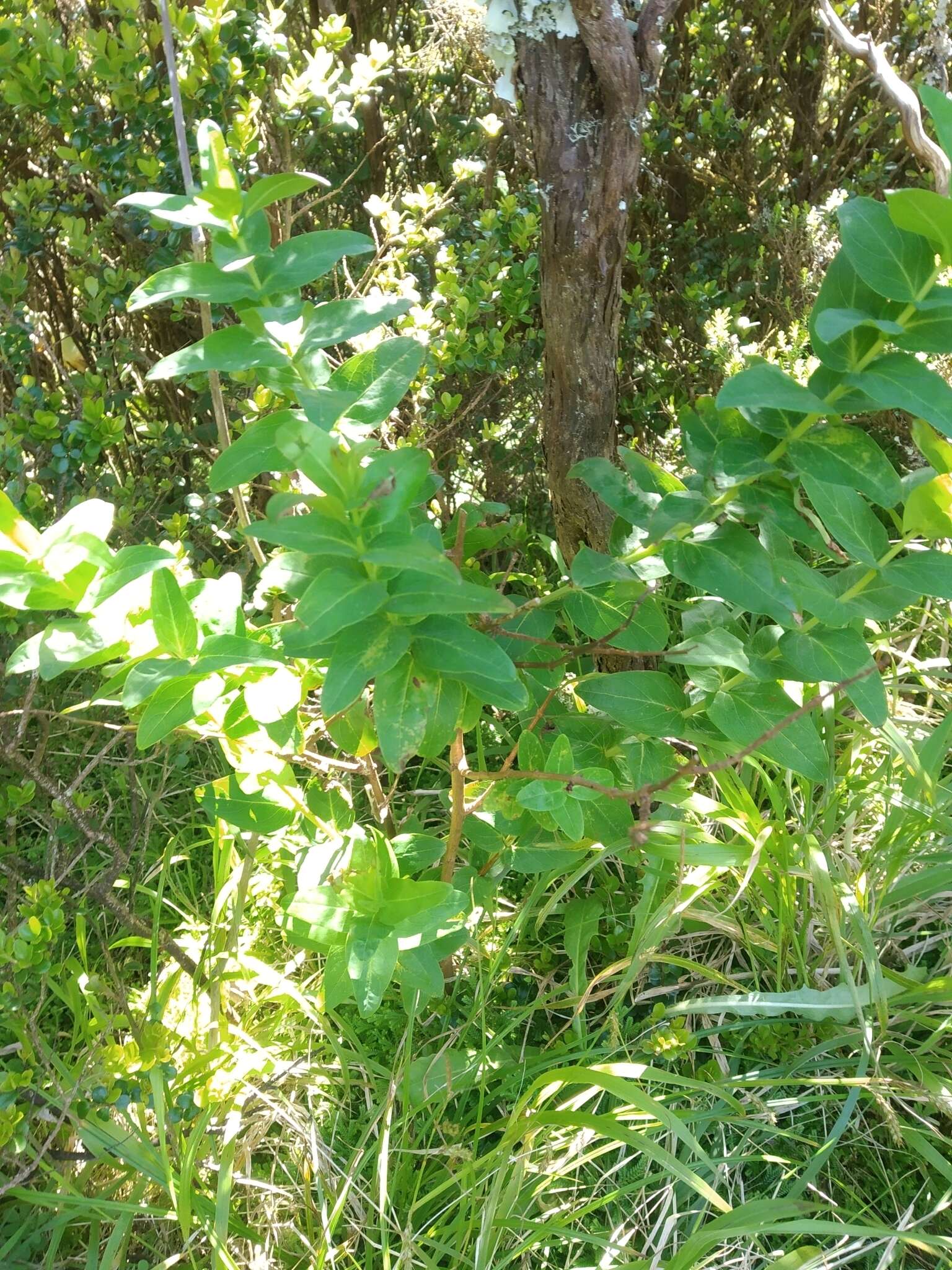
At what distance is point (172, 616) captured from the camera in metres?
0.92

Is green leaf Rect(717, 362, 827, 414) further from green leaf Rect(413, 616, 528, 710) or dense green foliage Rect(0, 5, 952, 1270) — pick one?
green leaf Rect(413, 616, 528, 710)

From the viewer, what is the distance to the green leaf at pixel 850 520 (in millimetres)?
1026

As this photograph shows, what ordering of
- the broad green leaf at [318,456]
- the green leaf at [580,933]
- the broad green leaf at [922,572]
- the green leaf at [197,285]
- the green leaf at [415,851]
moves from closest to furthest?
the broad green leaf at [318,456], the green leaf at [197,285], the broad green leaf at [922,572], the green leaf at [415,851], the green leaf at [580,933]

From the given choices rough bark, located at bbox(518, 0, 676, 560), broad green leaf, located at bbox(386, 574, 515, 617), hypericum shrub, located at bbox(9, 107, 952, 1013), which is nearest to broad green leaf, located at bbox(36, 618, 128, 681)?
hypericum shrub, located at bbox(9, 107, 952, 1013)

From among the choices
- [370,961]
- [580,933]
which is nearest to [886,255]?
[370,961]

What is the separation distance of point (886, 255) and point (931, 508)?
28 cm

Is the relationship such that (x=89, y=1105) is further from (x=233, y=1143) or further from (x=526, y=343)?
(x=526, y=343)

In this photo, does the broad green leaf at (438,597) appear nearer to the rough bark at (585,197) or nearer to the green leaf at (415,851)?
the green leaf at (415,851)

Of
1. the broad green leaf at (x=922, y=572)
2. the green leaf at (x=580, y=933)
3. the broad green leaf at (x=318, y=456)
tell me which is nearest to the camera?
the broad green leaf at (x=318, y=456)

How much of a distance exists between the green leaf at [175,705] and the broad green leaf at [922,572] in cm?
75

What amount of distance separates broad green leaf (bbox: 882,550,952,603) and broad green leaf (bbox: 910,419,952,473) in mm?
102

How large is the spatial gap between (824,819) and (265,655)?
1.21m

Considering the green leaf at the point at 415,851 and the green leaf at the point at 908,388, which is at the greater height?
the green leaf at the point at 908,388

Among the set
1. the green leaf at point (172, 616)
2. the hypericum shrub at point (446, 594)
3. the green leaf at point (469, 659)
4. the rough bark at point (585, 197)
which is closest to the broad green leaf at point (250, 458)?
the hypericum shrub at point (446, 594)
